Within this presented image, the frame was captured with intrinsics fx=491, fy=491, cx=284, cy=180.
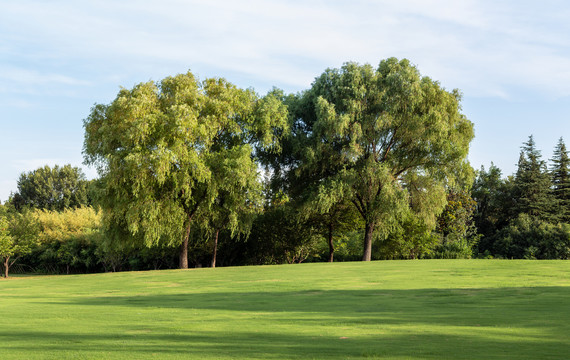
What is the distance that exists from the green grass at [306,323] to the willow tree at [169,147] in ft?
44.5

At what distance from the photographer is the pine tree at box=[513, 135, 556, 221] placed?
174 feet

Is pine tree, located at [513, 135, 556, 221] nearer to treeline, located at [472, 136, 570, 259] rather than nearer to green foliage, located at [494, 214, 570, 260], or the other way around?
treeline, located at [472, 136, 570, 259]

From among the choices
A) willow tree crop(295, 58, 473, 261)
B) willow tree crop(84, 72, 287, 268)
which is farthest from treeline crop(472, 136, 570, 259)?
willow tree crop(84, 72, 287, 268)

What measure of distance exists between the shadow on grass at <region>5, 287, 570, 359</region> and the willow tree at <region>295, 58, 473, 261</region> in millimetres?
20649

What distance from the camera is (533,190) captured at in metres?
55.0

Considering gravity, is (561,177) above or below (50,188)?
above

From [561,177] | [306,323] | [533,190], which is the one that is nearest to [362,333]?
[306,323]

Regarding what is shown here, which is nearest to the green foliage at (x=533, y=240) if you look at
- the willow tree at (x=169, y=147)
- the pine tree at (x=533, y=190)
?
the pine tree at (x=533, y=190)

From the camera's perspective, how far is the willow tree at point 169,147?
1105 inches

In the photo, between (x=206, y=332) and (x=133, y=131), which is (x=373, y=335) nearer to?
(x=206, y=332)

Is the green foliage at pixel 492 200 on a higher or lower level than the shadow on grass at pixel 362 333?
higher

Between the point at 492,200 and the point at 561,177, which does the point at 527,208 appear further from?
the point at 561,177

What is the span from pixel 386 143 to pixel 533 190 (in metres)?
29.4

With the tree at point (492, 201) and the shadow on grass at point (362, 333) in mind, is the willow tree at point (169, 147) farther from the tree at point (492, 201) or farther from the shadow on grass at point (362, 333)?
the tree at point (492, 201)
